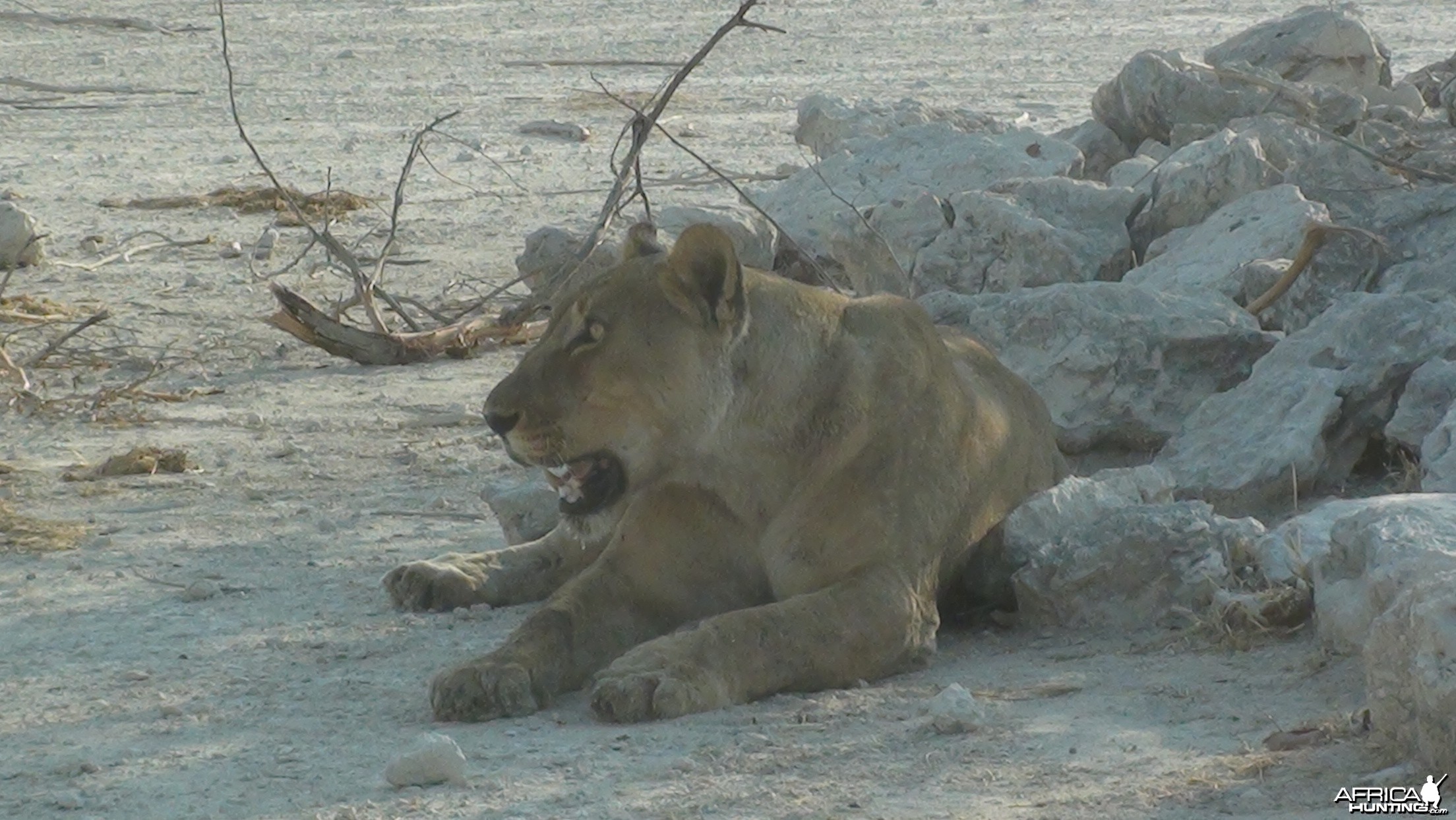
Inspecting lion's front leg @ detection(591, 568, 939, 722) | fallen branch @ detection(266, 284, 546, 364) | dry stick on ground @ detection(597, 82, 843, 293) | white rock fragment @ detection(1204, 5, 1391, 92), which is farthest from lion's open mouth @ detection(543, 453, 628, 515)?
white rock fragment @ detection(1204, 5, 1391, 92)

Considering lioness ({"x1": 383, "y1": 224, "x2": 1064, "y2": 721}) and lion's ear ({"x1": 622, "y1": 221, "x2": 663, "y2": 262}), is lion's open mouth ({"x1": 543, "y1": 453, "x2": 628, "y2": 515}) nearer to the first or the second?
lioness ({"x1": 383, "y1": 224, "x2": 1064, "y2": 721})

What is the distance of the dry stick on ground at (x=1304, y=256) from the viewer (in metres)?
6.93

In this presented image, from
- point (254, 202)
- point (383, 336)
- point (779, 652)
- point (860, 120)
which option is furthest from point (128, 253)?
point (779, 652)

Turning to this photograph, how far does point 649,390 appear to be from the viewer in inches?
193

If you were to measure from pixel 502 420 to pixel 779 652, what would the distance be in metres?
0.82

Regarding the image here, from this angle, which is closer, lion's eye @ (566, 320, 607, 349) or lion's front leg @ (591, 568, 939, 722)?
lion's front leg @ (591, 568, 939, 722)

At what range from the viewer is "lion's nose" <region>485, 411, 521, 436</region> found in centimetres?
480

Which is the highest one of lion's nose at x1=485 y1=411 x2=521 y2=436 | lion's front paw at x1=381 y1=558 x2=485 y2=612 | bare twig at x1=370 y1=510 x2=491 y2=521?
lion's nose at x1=485 y1=411 x2=521 y2=436

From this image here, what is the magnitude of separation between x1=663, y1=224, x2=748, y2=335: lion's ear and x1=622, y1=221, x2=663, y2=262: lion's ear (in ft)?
1.28

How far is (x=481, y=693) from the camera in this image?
4645mm

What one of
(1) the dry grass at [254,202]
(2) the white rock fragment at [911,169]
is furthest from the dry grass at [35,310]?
(2) the white rock fragment at [911,169]

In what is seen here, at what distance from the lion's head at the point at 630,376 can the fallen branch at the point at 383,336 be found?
3.52 meters

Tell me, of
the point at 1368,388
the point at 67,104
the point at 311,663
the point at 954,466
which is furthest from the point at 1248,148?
the point at 67,104

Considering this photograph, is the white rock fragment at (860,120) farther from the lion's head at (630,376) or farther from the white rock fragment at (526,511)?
the lion's head at (630,376)
